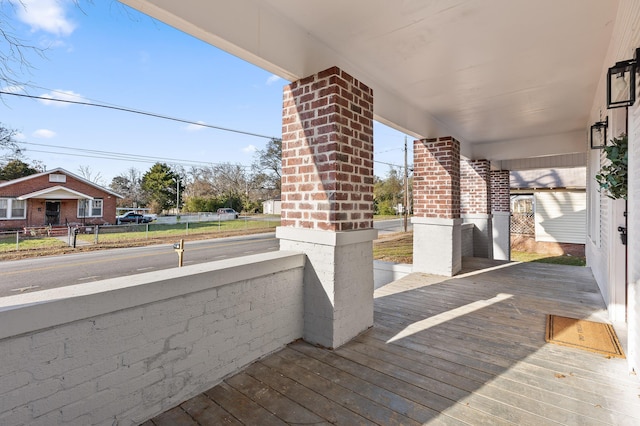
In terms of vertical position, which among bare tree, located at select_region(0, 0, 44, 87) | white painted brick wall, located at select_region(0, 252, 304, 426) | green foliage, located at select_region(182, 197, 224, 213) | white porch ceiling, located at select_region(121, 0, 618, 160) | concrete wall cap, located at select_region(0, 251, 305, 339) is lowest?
white painted brick wall, located at select_region(0, 252, 304, 426)

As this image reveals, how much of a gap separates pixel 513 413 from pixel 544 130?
596 centimetres

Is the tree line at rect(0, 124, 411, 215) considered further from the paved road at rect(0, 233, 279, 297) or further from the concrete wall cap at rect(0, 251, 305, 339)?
the concrete wall cap at rect(0, 251, 305, 339)

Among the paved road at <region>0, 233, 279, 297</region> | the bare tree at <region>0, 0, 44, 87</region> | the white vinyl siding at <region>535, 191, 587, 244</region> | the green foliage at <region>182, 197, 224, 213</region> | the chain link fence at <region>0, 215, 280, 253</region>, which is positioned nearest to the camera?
the bare tree at <region>0, 0, 44, 87</region>

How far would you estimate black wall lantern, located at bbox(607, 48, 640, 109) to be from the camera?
1.84 m

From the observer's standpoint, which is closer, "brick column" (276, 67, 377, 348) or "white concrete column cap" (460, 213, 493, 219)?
"brick column" (276, 67, 377, 348)

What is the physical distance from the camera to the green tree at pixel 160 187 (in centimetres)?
478

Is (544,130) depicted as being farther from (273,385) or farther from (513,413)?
(273,385)

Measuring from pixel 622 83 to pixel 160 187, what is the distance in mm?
5793

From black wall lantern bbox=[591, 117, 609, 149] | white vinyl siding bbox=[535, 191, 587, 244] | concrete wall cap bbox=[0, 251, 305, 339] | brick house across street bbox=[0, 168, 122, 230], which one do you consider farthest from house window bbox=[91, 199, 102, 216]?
white vinyl siding bbox=[535, 191, 587, 244]

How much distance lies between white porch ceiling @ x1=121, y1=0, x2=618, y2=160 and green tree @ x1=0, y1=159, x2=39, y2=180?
1.89 meters

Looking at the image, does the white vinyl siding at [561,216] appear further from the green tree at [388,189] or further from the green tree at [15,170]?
the green tree at [15,170]

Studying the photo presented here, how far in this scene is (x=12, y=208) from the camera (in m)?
2.45

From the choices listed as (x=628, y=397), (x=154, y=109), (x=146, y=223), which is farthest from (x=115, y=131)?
(x=628, y=397)

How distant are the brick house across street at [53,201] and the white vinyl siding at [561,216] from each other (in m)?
15.5
